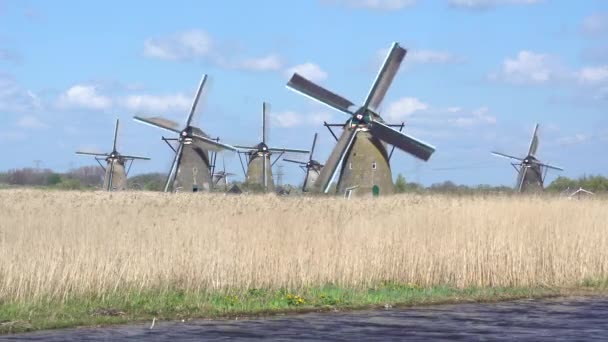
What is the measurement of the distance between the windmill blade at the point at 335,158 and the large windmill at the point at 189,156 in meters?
14.8

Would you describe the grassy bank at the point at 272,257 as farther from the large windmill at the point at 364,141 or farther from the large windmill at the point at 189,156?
the large windmill at the point at 189,156

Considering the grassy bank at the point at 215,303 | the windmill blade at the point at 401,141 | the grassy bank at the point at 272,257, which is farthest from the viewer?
the windmill blade at the point at 401,141

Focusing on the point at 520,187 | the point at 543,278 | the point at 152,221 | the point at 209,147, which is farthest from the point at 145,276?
the point at 520,187

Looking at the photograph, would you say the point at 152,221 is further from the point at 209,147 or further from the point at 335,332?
the point at 209,147

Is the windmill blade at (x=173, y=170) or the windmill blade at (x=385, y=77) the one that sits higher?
the windmill blade at (x=385, y=77)

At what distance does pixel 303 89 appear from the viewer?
153ft

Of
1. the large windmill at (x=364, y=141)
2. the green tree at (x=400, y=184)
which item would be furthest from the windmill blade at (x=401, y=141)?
the green tree at (x=400, y=184)

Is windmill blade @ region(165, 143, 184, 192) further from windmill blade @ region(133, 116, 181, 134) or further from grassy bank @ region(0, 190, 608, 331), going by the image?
grassy bank @ region(0, 190, 608, 331)

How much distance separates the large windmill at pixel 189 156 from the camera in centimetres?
5912

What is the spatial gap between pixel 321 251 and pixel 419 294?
1807mm

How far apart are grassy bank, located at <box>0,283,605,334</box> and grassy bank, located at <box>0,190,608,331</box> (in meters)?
0.03

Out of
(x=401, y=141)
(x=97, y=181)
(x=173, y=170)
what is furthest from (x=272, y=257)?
(x=97, y=181)

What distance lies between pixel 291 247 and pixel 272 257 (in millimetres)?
491

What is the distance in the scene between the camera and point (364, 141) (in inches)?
1770
